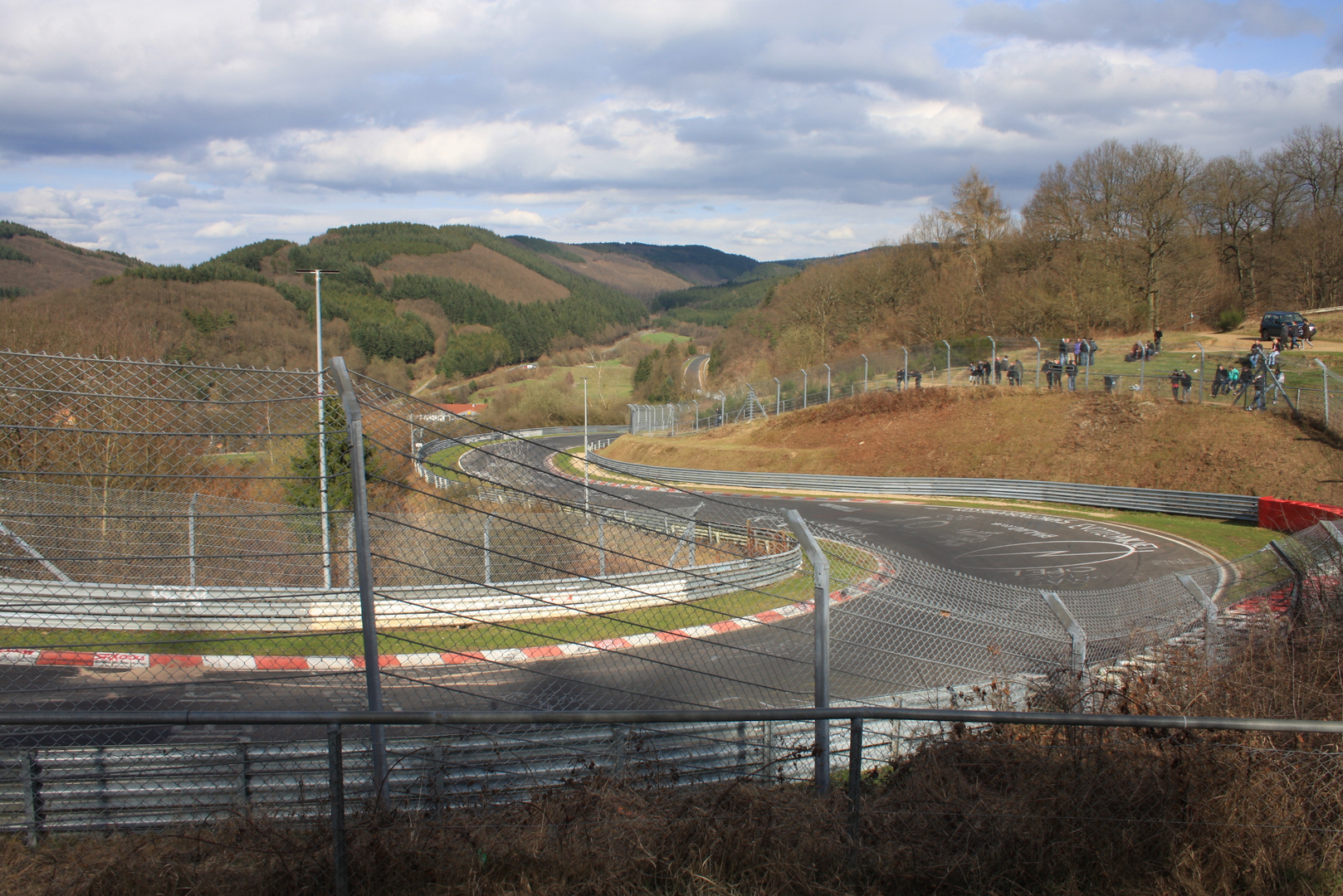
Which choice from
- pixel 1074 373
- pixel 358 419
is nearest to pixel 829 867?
pixel 358 419

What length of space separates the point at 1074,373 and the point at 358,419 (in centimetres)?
3648

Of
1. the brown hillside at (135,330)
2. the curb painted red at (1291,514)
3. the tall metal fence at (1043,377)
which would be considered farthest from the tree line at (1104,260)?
the brown hillside at (135,330)

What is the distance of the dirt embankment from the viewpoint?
25.3 m

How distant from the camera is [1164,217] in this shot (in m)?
52.6

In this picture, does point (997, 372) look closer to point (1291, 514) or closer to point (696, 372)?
point (1291, 514)

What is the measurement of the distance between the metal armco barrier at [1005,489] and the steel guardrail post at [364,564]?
15810mm

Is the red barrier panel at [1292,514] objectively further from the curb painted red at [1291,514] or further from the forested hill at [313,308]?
the forested hill at [313,308]

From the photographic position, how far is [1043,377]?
3828 centimetres

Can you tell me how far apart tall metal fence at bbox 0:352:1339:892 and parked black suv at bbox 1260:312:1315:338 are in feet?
132

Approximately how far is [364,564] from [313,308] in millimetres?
90138

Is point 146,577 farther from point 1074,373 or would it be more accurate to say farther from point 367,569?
point 1074,373

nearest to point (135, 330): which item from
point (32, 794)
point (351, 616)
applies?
point (32, 794)

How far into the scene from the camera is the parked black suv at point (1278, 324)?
40.8 meters

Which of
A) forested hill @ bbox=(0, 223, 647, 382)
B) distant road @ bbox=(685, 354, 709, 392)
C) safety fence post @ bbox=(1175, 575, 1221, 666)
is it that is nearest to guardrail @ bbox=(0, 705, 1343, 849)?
safety fence post @ bbox=(1175, 575, 1221, 666)
